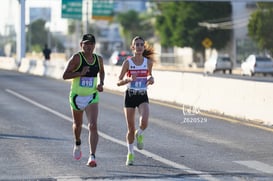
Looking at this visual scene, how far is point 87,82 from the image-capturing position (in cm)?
1016

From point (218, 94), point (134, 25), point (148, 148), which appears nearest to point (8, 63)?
point (218, 94)

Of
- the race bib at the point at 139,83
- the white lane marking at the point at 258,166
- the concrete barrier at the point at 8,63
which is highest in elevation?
the race bib at the point at 139,83

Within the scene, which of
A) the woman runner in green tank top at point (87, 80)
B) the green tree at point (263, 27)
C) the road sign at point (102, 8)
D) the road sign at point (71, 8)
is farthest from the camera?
the road sign at point (102, 8)

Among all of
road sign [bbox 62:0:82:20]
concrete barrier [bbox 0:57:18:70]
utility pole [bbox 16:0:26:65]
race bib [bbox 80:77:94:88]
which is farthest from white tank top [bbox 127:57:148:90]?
road sign [bbox 62:0:82:20]

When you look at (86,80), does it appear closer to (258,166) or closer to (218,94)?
(258,166)

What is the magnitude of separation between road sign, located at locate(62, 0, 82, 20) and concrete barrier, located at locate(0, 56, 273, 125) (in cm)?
3624

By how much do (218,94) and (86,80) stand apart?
10122 millimetres

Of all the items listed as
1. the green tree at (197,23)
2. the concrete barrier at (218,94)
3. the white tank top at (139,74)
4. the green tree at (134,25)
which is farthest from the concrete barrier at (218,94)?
the green tree at (134,25)

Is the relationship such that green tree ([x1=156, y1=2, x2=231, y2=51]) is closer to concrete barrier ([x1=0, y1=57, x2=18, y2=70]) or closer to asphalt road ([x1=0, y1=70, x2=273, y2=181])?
concrete barrier ([x1=0, y1=57, x2=18, y2=70])

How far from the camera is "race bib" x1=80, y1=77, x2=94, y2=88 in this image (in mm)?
10133

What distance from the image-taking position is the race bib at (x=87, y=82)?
33.2 ft

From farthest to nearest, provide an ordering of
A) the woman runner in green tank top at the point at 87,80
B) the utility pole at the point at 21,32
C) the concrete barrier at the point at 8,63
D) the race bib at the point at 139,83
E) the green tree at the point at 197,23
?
1. the green tree at the point at 197,23
2. the concrete barrier at the point at 8,63
3. the utility pole at the point at 21,32
4. the race bib at the point at 139,83
5. the woman runner in green tank top at the point at 87,80

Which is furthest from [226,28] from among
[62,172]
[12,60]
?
[62,172]

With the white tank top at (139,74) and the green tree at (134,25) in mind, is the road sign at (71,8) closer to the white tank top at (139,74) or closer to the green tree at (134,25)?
the white tank top at (139,74)
